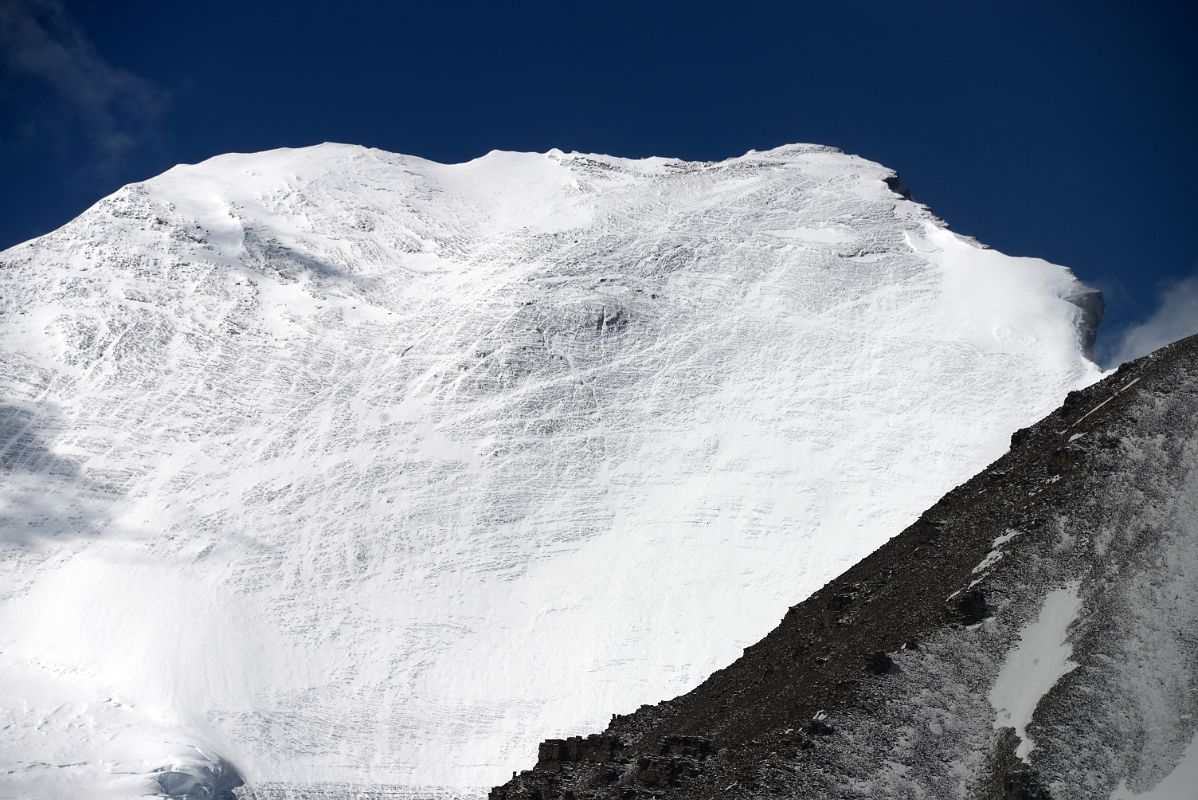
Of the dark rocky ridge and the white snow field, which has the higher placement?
the white snow field

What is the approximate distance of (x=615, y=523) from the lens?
9269 centimetres

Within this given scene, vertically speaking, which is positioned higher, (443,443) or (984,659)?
(443,443)

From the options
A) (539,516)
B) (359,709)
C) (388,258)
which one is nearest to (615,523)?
(539,516)

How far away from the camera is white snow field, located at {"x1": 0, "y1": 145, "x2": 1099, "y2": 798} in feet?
257

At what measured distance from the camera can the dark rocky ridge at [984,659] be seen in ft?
128

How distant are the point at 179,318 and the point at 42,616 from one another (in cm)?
3342

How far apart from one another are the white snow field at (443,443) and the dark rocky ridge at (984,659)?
2855 cm

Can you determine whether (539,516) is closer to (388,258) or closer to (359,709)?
(359,709)

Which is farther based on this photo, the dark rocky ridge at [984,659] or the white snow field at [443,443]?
the white snow field at [443,443]

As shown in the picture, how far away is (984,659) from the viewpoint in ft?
140

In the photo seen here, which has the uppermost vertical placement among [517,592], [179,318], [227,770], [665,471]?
[179,318]

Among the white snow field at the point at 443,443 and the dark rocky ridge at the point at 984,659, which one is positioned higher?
the white snow field at the point at 443,443

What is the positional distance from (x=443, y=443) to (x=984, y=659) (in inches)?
2392

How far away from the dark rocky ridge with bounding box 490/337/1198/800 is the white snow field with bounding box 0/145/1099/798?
28.5m
